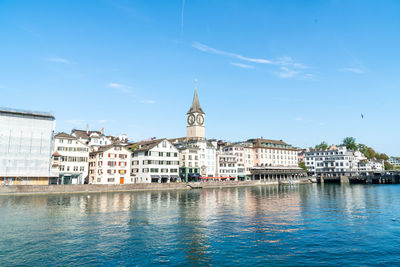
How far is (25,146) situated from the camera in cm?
8112

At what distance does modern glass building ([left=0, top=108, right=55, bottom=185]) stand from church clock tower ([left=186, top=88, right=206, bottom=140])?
264ft

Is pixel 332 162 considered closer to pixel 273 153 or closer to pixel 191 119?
pixel 273 153

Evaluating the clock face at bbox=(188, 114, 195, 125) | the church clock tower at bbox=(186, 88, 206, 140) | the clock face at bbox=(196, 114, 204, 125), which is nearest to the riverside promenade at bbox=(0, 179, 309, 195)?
the church clock tower at bbox=(186, 88, 206, 140)

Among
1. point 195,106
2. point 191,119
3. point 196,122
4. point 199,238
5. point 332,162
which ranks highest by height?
point 195,106

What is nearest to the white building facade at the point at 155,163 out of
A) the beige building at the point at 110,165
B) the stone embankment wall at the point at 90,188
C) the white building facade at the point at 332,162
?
the beige building at the point at 110,165

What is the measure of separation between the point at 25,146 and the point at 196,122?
290ft

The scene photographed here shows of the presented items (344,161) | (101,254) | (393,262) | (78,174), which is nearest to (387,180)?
(344,161)

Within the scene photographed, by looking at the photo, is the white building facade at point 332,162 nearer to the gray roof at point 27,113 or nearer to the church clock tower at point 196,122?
the church clock tower at point 196,122

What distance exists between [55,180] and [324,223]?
75.6 m

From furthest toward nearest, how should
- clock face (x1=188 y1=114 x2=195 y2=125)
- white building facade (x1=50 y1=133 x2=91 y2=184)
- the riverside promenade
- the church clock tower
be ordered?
clock face (x1=188 y1=114 x2=195 y2=125), the church clock tower, white building facade (x1=50 y1=133 x2=91 y2=184), the riverside promenade

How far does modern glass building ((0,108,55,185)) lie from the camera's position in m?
78.2

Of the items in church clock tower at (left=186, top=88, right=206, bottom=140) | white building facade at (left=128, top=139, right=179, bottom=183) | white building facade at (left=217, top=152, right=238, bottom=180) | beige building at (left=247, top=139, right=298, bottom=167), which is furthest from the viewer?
church clock tower at (left=186, top=88, right=206, bottom=140)

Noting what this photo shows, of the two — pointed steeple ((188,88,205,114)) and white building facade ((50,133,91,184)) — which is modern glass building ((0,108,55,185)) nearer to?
white building facade ((50,133,91,184))

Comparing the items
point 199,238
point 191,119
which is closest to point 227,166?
point 191,119
